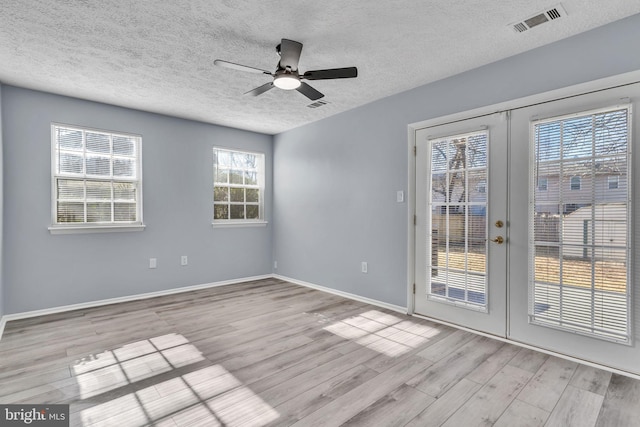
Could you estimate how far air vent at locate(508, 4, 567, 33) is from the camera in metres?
2.25

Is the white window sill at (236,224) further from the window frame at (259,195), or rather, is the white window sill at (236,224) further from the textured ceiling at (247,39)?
the textured ceiling at (247,39)

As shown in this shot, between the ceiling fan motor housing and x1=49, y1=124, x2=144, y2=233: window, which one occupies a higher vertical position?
the ceiling fan motor housing

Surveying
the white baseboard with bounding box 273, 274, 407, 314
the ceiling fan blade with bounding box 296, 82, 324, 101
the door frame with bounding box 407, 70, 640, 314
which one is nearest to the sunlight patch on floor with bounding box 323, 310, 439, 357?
the white baseboard with bounding box 273, 274, 407, 314

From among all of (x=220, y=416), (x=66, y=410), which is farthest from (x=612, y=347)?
(x=66, y=410)

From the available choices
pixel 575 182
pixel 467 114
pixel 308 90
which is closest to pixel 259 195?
pixel 308 90

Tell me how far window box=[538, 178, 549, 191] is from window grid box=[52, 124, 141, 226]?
4.73m

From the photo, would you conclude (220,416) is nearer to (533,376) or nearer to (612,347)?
(533,376)

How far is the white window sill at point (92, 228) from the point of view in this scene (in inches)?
151

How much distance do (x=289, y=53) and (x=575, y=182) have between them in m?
2.52

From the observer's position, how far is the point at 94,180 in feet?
13.6

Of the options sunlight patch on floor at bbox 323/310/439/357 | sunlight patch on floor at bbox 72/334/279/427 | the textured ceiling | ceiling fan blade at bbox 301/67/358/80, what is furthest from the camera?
sunlight patch on floor at bbox 323/310/439/357

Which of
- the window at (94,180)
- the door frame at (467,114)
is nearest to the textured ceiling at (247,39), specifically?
the door frame at (467,114)

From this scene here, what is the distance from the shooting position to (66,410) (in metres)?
1.94

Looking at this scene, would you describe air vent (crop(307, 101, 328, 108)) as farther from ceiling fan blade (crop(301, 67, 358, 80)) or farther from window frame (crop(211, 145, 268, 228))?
window frame (crop(211, 145, 268, 228))
